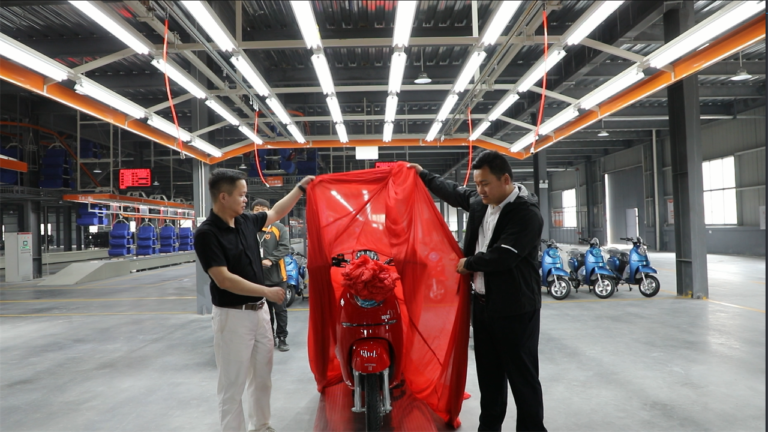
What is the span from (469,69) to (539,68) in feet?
2.87

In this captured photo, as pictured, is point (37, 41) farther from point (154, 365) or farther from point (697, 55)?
point (697, 55)

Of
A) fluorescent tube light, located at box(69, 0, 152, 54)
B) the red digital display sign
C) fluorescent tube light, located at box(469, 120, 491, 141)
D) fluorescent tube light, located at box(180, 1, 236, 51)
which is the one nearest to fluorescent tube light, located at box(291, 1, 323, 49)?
fluorescent tube light, located at box(180, 1, 236, 51)

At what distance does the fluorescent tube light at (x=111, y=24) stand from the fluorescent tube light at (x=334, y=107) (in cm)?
227

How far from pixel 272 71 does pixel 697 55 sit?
6843mm

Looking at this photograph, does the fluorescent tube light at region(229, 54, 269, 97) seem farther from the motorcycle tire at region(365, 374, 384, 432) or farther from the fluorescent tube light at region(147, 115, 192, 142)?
the motorcycle tire at region(365, 374, 384, 432)

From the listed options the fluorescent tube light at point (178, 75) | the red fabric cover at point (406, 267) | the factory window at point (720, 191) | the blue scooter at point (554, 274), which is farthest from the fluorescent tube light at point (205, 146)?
the factory window at point (720, 191)

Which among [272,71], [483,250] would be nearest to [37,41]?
[272,71]

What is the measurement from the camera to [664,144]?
1883cm

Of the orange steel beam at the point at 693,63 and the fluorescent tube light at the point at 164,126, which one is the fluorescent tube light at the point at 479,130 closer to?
the orange steel beam at the point at 693,63

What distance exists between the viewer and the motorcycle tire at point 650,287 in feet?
25.1

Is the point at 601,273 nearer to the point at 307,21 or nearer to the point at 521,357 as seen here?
the point at 521,357

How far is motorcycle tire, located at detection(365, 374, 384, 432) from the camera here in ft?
8.27

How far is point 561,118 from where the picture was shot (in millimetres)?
6992

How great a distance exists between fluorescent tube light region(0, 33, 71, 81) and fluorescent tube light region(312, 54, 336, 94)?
250 cm
